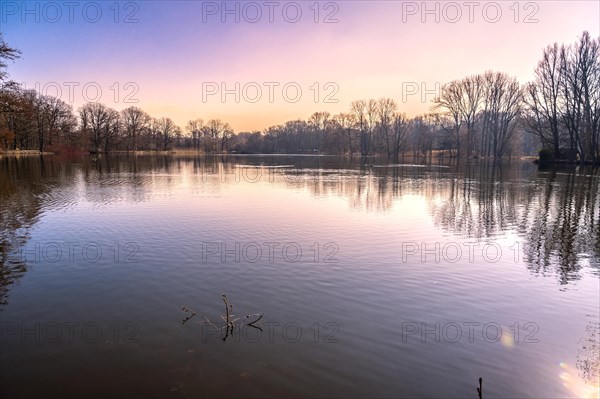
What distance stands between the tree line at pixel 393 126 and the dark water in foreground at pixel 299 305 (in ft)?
140

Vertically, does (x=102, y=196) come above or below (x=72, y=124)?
below

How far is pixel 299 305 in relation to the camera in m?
8.65

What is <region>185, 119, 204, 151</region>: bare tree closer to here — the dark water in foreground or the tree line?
the tree line

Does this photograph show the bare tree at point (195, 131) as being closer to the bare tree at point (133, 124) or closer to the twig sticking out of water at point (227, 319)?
the bare tree at point (133, 124)

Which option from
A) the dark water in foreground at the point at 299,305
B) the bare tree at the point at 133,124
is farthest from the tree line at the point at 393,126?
the dark water in foreground at the point at 299,305

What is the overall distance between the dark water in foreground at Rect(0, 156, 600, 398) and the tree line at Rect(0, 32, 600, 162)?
42.6m

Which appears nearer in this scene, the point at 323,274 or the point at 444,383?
the point at 444,383

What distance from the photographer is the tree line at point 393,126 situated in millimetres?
59438

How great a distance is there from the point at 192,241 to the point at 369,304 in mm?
7913

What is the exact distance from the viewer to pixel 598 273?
11.2m

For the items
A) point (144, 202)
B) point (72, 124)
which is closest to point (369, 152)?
point (72, 124)

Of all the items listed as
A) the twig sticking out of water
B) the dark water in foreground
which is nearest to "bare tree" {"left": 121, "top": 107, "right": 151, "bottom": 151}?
the dark water in foreground

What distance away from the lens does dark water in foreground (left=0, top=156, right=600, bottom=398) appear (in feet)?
19.3

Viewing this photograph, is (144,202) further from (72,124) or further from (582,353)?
(72,124)
